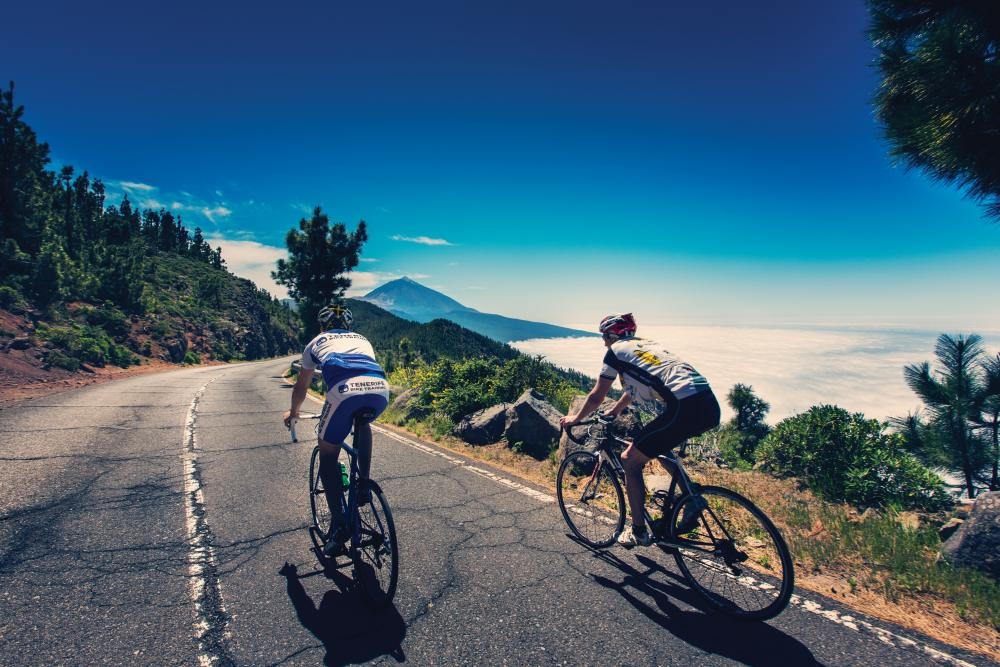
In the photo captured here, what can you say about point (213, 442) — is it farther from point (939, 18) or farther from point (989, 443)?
point (989, 443)

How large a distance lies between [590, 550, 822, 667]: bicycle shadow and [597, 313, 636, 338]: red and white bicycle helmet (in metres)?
2.29

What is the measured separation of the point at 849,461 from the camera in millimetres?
6430

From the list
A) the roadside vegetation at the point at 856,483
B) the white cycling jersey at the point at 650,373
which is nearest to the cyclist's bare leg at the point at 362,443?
the white cycling jersey at the point at 650,373

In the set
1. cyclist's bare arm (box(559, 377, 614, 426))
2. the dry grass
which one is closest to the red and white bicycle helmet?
cyclist's bare arm (box(559, 377, 614, 426))

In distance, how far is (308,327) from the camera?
29.1 meters

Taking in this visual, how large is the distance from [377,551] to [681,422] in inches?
110

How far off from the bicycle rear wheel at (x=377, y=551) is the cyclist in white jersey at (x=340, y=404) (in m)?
0.16

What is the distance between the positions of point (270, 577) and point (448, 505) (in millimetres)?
2253

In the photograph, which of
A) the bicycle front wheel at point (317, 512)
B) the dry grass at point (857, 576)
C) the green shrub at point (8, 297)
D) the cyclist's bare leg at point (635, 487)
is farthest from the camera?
the green shrub at point (8, 297)

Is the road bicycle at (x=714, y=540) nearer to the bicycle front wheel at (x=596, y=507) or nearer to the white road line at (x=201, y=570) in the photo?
the bicycle front wheel at (x=596, y=507)

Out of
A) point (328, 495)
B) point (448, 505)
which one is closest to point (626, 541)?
point (448, 505)

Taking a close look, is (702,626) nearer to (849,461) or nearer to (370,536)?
(370,536)

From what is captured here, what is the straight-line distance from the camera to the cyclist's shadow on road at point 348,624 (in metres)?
2.98

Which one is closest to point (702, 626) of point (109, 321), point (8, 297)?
point (8, 297)
